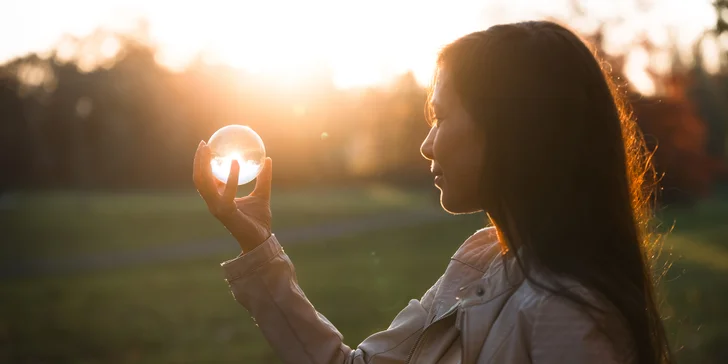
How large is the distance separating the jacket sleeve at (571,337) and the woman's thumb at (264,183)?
3.90 feet

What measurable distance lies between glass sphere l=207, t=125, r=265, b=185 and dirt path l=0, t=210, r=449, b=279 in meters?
14.5

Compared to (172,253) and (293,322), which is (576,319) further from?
(172,253)

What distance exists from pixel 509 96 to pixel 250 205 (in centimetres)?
99

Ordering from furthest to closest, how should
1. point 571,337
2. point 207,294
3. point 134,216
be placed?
point 134,216
point 207,294
point 571,337

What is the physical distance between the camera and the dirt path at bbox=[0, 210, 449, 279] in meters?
16.8

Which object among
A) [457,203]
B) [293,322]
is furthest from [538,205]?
[293,322]

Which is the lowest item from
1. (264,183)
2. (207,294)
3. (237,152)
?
(207,294)

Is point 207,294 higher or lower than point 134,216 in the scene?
higher

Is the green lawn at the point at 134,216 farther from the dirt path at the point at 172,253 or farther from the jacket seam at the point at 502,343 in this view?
the jacket seam at the point at 502,343

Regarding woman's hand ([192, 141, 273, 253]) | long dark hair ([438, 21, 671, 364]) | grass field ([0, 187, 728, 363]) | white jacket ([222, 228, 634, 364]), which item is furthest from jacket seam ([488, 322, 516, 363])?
grass field ([0, 187, 728, 363])

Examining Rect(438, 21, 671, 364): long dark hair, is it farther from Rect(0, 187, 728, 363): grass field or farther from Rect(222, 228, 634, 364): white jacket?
Rect(0, 187, 728, 363): grass field

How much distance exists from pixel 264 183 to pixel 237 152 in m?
0.27

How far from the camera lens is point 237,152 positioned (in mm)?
2762

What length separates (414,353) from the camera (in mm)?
2008
